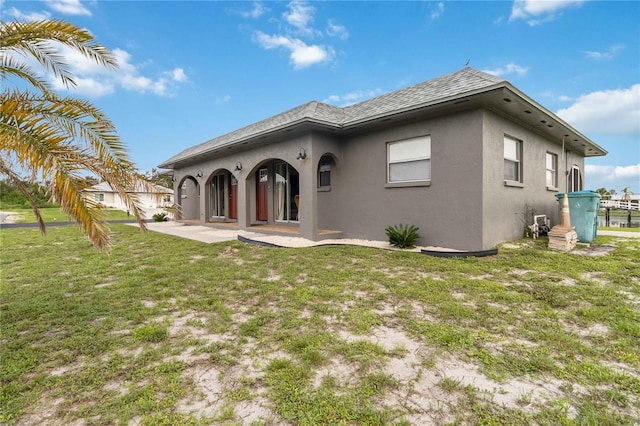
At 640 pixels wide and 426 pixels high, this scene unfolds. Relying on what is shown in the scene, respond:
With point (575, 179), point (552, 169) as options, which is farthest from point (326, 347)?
point (575, 179)

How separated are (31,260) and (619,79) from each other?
76.0 feet

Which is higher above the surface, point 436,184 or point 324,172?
point 324,172

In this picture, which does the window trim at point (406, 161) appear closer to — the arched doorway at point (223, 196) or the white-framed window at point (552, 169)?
the white-framed window at point (552, 169)

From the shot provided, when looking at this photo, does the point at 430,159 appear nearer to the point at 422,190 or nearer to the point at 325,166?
the point at 422,190

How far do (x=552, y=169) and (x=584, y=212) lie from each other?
372cm

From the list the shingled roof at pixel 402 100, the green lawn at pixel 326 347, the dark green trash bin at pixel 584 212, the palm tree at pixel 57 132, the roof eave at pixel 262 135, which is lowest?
the green lawn at pixel 326 347

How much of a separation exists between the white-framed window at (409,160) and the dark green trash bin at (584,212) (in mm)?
3724

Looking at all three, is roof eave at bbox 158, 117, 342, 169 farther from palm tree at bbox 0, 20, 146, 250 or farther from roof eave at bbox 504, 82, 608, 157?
palm tree at bbox 0, 20, 146, 250

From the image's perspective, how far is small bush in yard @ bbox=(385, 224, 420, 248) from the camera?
7680mm

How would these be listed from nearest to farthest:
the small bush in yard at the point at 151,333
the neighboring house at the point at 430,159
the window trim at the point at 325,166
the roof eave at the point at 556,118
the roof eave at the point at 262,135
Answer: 1. the small bush in yard at the point at 151,333
2. the roof eave at the point at 556,118
3. the neighboring house at the point at 430,159
4. the roof eave at the point at 262,135
5. the window trim at the point at 325,166

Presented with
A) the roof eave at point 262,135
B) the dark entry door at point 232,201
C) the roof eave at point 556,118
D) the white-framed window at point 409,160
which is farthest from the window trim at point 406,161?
the dark entry door at point 232,201

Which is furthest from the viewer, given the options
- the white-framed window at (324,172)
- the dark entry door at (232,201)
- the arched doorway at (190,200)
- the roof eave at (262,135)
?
the arched doorway at (190,200)

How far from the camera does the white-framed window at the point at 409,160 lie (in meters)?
7.97

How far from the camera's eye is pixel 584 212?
25.3 ft
